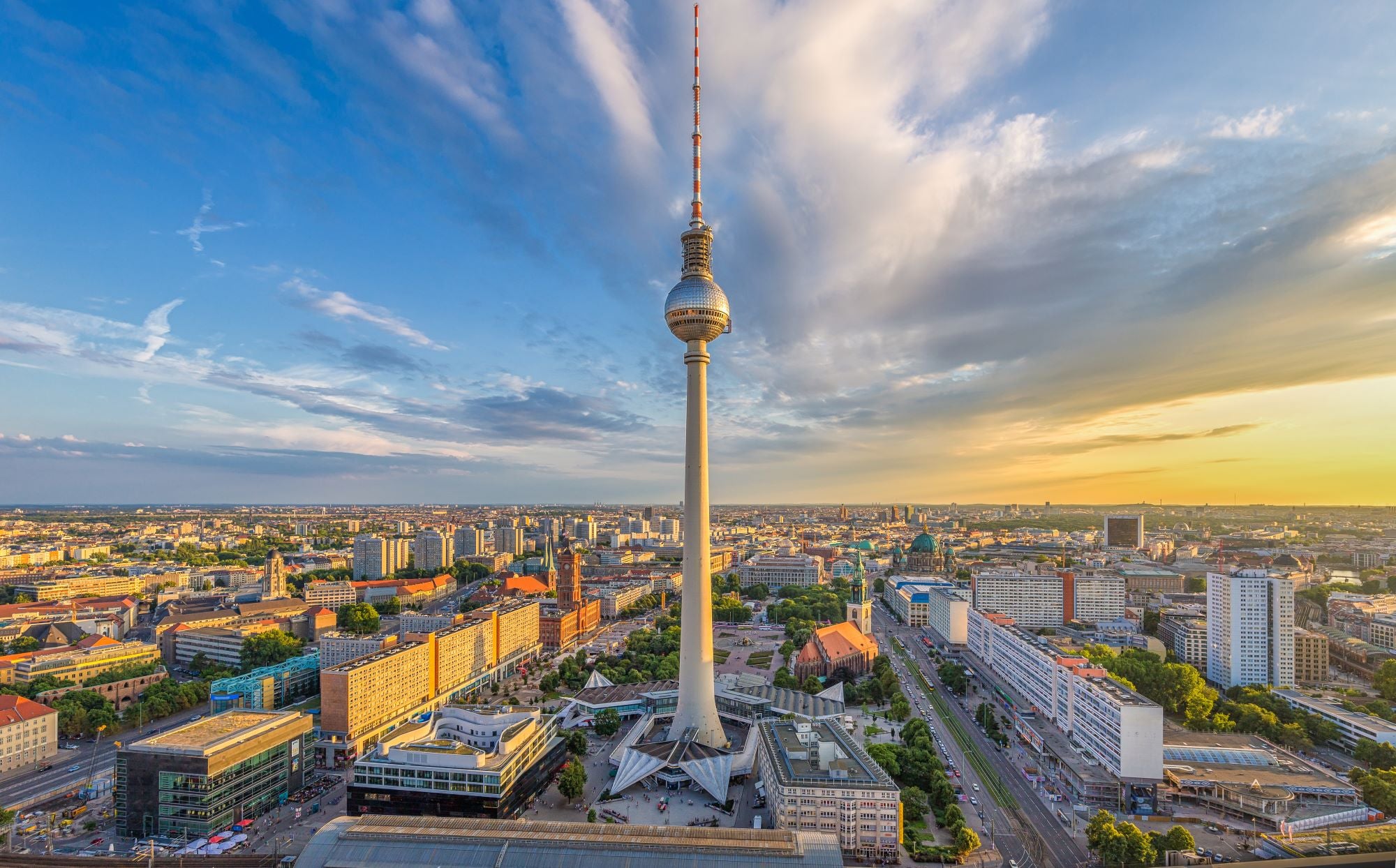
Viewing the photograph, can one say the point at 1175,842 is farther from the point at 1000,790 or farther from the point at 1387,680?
the point at 1387,680

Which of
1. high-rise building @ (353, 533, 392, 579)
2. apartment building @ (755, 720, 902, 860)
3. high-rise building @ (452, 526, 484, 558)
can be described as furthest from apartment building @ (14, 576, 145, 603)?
apartment building @ (755, 720, 902, 860)

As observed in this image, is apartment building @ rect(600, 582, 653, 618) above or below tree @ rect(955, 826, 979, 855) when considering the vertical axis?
below

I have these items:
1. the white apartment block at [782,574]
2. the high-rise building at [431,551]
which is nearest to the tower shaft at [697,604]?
the white apartment block at [782,574]

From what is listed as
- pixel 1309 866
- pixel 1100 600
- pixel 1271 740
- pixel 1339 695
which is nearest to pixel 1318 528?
pixel 1100 600

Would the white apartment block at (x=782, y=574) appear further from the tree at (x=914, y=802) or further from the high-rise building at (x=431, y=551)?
the tree at (x=914, y=802)

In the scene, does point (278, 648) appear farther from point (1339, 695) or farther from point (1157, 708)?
point (1339, 695)

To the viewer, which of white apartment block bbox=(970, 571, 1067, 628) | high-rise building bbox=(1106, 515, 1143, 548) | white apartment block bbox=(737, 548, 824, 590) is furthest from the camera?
high-rise building bbox=(1106, 515, 1143, 548)

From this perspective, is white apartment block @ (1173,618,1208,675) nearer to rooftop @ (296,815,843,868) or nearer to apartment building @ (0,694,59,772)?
rooftop @ (296,815,843,868)
